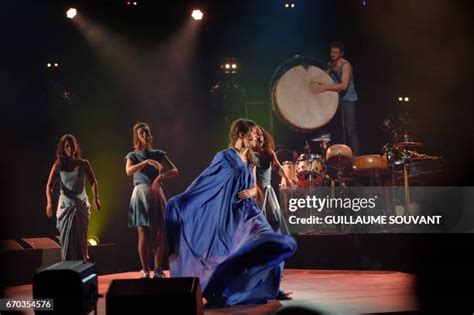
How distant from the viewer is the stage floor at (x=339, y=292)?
517 centimetres

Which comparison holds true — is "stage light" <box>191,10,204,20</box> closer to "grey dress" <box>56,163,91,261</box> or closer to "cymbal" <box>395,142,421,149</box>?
"grey dress" <box>56,163,91,261</box>

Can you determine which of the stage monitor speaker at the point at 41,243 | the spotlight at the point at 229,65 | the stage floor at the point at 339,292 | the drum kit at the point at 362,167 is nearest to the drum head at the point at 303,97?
the drum kit at the point at 362,167

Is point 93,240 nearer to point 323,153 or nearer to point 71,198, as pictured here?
point 71,198

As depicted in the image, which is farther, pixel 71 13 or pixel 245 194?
pixel 71 13

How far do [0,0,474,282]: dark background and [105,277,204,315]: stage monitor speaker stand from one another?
5.04m

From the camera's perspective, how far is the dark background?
8188 millimetres

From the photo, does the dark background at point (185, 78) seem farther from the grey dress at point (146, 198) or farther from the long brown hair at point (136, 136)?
the grey dress at point (146, 198)

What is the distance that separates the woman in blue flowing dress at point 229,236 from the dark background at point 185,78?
254cm

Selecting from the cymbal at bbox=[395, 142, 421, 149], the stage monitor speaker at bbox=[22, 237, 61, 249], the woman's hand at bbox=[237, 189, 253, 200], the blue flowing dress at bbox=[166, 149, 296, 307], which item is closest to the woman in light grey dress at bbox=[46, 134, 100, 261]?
the stage monitor speaker at bbox=[22, 237, 61, 249]

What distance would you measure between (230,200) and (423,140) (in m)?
3.52

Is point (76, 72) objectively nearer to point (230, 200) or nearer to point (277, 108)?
point (277, 108)

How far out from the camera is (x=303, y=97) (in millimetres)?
8320

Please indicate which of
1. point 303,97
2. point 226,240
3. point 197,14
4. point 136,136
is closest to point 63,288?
point 226,240

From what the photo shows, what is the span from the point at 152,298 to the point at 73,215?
15.2 ft
